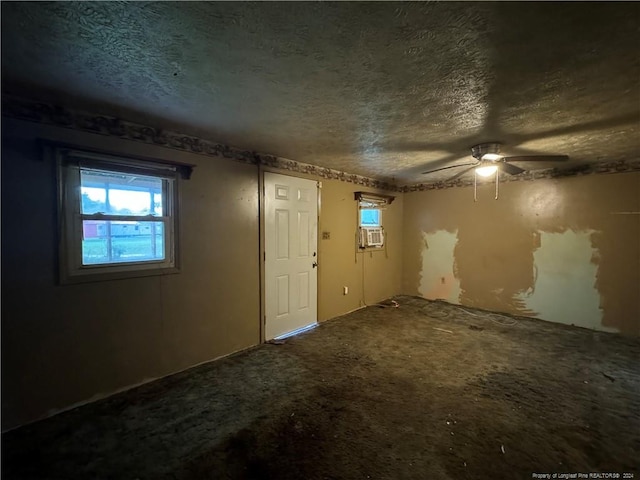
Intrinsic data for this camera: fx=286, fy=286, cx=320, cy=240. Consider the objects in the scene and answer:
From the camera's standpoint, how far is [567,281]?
4047 millimetres

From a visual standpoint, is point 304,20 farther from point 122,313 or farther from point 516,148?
point 516,148

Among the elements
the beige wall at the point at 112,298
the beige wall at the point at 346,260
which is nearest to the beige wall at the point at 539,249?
the beige wall at the point at 346,260

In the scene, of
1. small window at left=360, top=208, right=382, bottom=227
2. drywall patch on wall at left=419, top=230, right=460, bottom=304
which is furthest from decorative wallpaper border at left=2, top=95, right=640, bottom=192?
drywall patch on wall at left=419, top=230, right=460, bottom=304

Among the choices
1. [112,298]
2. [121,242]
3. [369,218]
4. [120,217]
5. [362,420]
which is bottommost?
[362,420]

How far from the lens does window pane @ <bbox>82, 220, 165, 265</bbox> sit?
2.29 meters

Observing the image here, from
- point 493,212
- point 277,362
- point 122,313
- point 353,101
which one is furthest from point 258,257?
point 493,212

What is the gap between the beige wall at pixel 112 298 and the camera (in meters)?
1.96

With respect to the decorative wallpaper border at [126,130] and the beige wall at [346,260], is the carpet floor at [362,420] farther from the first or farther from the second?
the decorative wallpaper border at [126,130]

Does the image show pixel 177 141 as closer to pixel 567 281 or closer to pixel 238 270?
pixel 238 270

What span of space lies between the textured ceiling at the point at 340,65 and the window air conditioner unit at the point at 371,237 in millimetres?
2341

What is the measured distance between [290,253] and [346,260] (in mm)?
1167

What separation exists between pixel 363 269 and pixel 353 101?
3.28 m

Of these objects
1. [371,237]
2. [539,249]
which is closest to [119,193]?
[371,237]

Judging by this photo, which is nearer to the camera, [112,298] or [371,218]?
[112,298]
